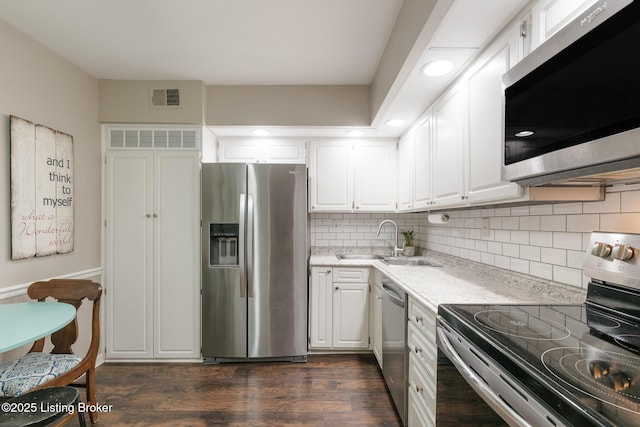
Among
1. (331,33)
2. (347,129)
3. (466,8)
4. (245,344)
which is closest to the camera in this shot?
(466,8)

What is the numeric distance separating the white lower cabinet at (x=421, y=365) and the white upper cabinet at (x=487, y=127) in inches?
26.0

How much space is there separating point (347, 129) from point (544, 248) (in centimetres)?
199

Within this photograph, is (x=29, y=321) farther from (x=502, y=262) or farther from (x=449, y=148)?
(x=502, y=262)

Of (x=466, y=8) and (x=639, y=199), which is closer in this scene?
(x=639, y=199)

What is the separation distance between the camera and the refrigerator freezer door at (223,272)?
271 centimetres

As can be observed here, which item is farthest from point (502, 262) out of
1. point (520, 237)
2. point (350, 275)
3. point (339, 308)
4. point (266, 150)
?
point (266, 150)

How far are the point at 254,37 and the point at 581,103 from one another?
204 centimetres

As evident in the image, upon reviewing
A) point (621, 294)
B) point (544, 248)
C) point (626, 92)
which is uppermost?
point (626, 92)

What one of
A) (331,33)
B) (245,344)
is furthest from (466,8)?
(245,344)

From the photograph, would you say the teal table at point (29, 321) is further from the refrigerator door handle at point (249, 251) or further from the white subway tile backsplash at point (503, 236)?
the white subway tile backsplash at point (503, 236)

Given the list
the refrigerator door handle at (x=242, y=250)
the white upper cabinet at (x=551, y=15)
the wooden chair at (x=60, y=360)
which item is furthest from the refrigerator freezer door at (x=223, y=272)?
the white upper cabinet at (x=551, y=15)

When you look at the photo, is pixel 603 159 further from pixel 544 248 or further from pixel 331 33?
pixel 331 33

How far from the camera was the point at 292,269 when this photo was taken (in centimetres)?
275

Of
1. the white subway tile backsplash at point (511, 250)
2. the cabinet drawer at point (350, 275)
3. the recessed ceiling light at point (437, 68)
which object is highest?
the recessed ceiling light at point (437, 68)
